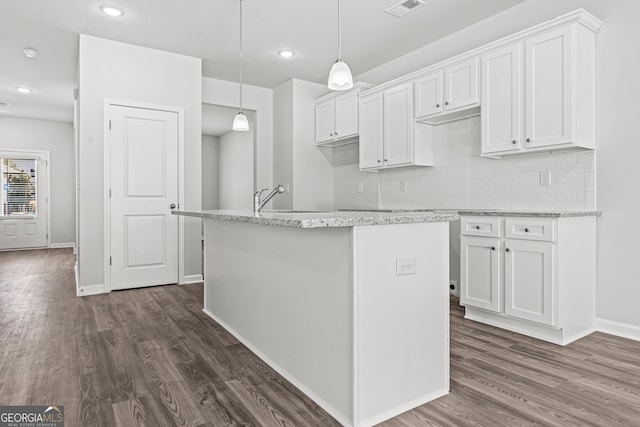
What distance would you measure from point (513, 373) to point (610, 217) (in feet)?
5.13

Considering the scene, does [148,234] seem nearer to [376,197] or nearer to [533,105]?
[376,197]

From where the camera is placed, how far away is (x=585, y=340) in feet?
9.29

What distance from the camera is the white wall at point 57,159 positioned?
26.9 ft

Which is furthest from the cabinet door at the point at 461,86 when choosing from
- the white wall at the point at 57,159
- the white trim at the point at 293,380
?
the white wall at the point at 57,159

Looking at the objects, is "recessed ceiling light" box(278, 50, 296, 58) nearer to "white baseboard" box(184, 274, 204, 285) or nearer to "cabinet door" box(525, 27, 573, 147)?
"cabinet door" box(525, 27, 573, 147)

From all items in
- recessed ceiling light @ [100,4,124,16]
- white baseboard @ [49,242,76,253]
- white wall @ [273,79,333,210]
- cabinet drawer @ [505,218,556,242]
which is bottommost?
white baseboard @ [49,242,76,253]

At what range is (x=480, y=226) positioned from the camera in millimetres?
3205

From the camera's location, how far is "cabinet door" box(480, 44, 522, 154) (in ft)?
10.4

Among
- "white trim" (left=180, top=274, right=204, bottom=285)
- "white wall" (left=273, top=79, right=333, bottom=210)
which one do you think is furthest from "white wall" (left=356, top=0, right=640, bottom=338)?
"white trim" (left=180, top=274, right=204, bottom=285)

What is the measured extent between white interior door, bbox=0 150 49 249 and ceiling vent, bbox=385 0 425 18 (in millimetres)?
7969

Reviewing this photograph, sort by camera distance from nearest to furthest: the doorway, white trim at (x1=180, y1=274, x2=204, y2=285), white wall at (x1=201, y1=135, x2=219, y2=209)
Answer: the doorway → white trim at (x1=180, y1=274, x2=204, y2=285) → white wall at (x1=201, y1=135, x2=219, y2=209)

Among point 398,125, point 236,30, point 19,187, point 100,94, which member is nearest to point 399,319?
point 398,125

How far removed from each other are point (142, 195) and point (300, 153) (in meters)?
2.21

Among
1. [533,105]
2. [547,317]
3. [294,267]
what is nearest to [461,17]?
[533,105]
